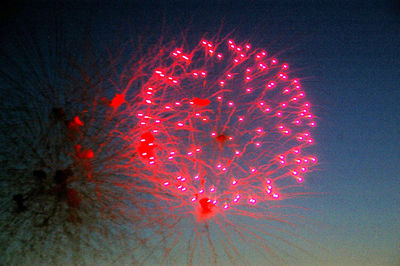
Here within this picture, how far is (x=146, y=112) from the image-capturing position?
2174mm

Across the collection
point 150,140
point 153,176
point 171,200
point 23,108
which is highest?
point 23,108

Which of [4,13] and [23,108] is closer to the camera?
[23,108]

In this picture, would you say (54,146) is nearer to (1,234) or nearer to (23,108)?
(23,108)

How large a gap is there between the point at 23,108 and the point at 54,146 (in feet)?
1.69

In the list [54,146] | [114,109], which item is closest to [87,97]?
[114,109]

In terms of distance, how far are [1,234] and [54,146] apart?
0.96m

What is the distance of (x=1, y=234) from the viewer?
210 cm

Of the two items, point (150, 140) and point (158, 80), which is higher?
point (158, 80)

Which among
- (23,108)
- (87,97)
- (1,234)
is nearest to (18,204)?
(1,234)

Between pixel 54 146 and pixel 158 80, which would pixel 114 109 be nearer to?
pixel 158 80

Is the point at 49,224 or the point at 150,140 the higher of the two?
the point at 150,140

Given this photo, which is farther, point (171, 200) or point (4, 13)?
point (4, 13)

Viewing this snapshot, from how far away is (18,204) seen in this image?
2.12 meters

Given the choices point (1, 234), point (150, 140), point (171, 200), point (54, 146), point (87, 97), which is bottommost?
point (1, 234)
